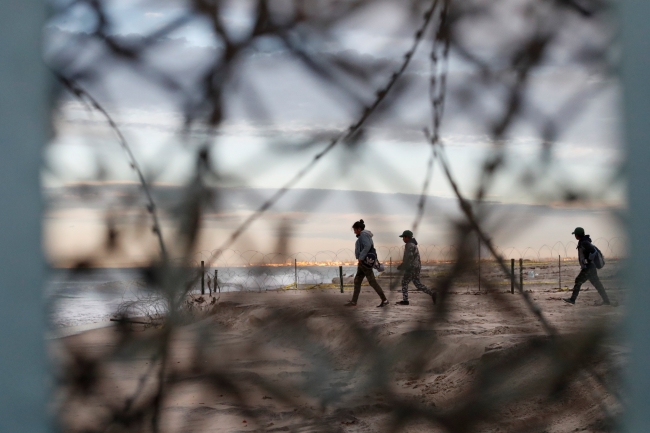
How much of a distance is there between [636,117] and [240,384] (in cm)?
108

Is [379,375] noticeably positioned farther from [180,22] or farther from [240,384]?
[180,22]

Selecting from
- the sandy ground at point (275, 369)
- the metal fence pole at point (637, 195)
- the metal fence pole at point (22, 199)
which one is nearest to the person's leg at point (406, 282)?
the sandy ground at point (275, 369)

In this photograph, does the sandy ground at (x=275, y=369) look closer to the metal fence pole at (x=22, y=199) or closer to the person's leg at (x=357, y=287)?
the metal fence pole at (x=22, y=199)

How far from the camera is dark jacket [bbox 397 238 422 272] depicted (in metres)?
1.48

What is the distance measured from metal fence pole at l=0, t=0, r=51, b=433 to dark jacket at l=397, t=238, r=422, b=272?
0.84 meters

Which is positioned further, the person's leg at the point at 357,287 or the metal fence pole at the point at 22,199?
the person's leg at the point at 357,287

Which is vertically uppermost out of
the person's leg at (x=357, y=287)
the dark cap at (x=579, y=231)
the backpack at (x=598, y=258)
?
the dark cap at (x=579, y=231)

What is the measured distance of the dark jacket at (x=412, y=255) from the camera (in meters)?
1.48

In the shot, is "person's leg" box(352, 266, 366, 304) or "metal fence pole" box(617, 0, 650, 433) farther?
"person's leg" box(352, 266, 366, 304)

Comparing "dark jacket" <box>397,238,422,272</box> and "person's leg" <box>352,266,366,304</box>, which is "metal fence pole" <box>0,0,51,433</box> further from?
"person's leg" <box>352,266,366,304</box>

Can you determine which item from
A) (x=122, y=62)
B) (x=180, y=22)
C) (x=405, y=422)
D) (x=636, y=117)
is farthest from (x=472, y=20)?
(x=405, y=422)

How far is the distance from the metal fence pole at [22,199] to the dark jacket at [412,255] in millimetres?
843

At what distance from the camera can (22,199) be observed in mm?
1396

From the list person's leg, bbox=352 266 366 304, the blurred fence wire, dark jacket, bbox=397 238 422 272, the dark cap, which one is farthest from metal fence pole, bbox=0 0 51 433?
the dark cap
